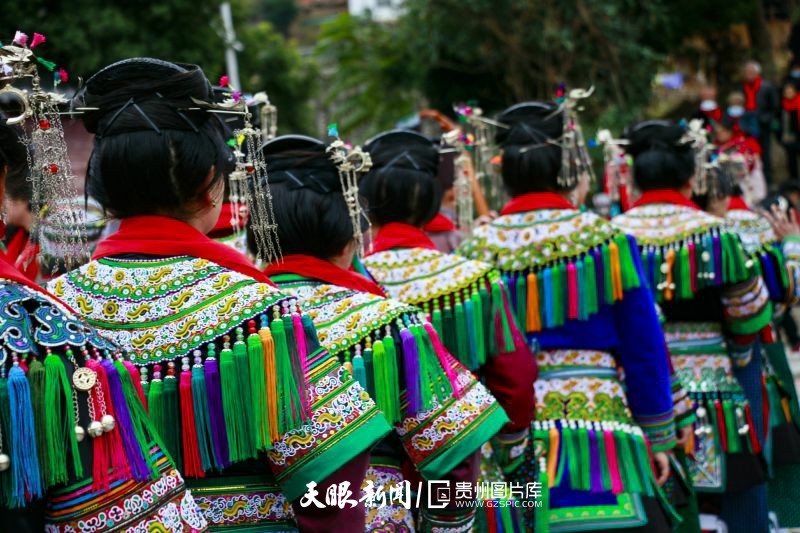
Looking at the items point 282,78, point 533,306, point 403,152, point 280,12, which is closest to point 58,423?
point 403,152

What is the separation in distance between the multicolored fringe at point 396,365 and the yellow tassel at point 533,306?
1125 millimetres

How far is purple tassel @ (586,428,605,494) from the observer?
3.19 metres

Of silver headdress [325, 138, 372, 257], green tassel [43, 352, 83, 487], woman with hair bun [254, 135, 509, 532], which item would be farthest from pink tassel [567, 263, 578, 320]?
green tassel [43, 352, 83, 487]

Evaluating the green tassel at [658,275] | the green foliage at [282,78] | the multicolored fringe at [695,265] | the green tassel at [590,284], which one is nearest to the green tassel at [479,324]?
the green tassel at [590,284]

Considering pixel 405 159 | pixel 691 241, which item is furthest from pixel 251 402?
pixel 691 241

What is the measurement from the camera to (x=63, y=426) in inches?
54.1

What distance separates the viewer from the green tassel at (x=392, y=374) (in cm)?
217

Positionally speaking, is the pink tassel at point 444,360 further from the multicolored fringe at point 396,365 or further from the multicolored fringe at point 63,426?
the multicolored fringe at point 63,426

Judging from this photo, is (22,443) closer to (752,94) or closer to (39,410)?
(39,410)

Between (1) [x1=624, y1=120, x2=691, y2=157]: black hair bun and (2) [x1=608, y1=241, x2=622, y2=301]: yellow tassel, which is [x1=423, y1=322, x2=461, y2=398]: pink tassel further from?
(1) [x1=624, y1=120, x2=691, y2=157]: black hair bun

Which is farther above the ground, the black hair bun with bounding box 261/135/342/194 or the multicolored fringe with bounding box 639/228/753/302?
the black hair bun with bounding box 261/135/342/194

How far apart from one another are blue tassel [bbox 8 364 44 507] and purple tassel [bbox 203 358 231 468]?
1.20ft

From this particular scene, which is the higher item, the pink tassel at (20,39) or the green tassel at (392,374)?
the pink tassel at (20,39)

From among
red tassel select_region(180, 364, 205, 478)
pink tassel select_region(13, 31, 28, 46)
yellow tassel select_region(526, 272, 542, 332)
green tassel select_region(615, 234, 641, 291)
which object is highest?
pink tassel select_region(13, 31, 28, 46)
